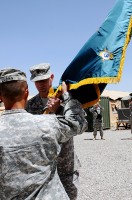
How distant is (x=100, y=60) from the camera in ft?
9.02

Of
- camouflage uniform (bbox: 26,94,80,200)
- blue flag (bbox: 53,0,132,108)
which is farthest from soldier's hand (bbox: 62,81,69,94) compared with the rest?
camouflage uniform (bbox: 26,94,80,200)

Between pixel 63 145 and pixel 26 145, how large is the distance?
0.92 m

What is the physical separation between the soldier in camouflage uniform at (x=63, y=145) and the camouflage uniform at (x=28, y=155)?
0.55m

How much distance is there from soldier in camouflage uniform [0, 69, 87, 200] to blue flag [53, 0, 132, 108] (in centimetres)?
42

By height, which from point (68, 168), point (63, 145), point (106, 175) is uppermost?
point (63, 145)

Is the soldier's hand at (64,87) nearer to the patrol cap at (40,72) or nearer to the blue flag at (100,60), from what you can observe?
the blue flag at (100,60)

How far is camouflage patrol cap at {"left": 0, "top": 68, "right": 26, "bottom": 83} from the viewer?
7.66 ft

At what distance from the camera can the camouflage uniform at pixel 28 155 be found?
7.18ft

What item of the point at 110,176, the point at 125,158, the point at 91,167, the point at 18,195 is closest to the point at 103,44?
the point at 18,195

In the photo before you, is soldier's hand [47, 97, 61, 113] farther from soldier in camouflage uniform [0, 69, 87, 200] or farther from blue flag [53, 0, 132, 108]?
soldier in camouflage uniform [0, 69, 87, 200]

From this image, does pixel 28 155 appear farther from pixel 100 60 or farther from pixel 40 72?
pixel 40 72

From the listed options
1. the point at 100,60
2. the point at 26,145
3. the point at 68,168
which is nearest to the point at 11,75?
the point at 26,145

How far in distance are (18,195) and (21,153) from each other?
0.24 metres

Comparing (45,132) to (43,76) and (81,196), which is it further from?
(81,196)
